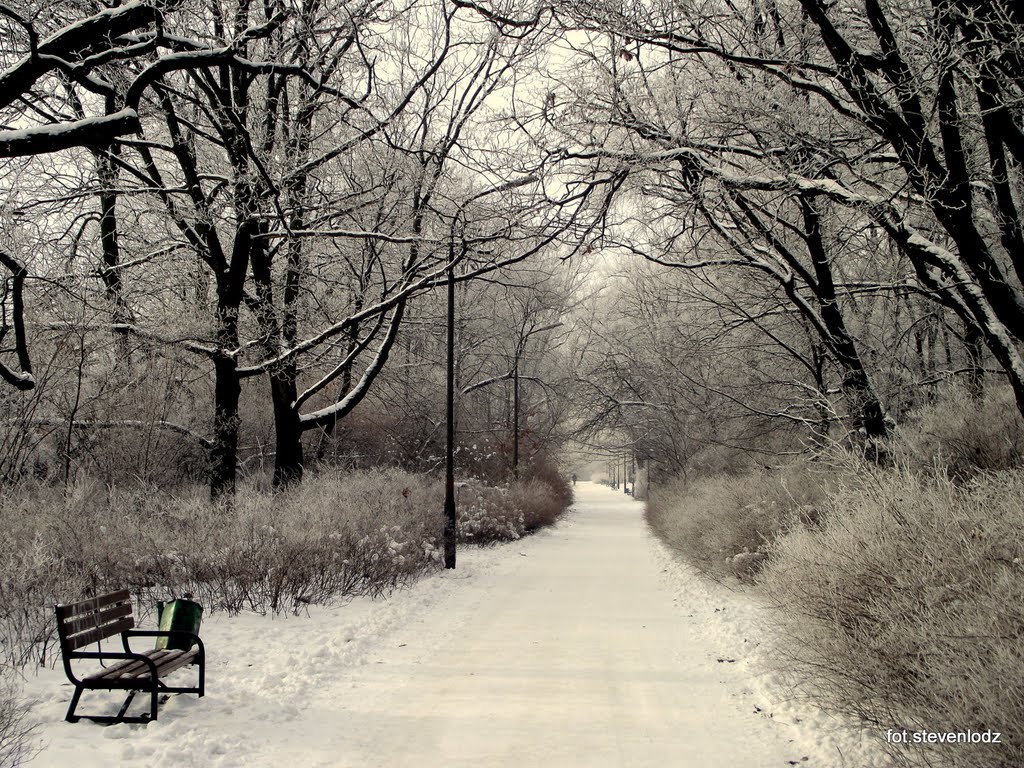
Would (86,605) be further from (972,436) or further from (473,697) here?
(972,436)

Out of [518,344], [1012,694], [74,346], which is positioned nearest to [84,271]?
[74,346]

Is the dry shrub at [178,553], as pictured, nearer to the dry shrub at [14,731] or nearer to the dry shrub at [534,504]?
the dry shrub at [14,731]

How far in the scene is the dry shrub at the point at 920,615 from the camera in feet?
12.1

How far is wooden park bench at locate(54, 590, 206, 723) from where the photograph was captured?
4984 mm

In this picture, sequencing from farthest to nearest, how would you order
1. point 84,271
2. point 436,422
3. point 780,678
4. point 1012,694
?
1. point 436,422
2. point 84,271
3. point 780,678
4. point 1012,694

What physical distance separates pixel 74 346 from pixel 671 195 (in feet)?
35.3

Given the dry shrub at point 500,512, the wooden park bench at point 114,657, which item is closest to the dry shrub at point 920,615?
the wooden park bench at point 114,657

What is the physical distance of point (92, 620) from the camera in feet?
17.8

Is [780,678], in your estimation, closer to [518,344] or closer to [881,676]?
[881,676]

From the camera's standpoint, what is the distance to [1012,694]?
3.44m

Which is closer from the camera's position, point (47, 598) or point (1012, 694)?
point (1012, 694)

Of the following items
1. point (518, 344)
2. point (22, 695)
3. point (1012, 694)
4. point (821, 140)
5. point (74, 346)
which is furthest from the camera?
point (518, 344)

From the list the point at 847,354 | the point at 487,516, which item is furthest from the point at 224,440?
the point at 847,354

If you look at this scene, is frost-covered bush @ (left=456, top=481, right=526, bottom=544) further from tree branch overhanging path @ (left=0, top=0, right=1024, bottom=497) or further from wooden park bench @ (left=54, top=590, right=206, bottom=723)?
wooden park bench @ (left=54, top=590, right=206, bottom=723)
